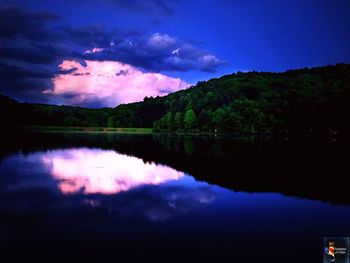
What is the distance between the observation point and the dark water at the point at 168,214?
10648 millimetres

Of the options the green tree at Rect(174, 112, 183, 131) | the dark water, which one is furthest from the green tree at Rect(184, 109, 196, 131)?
the dark water

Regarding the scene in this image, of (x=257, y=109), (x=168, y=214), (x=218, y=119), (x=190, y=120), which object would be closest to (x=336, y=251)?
(x=168, y=214)

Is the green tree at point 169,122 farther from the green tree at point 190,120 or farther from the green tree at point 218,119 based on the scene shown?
the green tree at point 218,119

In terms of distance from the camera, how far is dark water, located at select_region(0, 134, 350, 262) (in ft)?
34.9

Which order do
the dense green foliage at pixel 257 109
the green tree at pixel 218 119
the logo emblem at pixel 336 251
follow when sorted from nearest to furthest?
the logo emblem at pixel 336 251 < the dense green foliage at pixel 257 109 < the green tree at pixel 218 119

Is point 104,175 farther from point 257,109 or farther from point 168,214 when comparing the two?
point 257,109

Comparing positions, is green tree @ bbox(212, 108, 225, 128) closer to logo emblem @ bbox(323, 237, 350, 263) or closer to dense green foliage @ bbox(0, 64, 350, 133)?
dense green foliage @ bbox(0, 64, 350, 133)

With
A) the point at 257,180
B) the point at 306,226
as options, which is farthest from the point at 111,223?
the point at 257,180

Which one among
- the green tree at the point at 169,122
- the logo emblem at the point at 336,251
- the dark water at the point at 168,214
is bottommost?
the dark water at the point at 168,214

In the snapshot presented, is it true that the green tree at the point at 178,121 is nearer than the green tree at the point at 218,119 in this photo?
No

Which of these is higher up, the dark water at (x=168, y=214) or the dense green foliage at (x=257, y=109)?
the dense green foliage at (x=257, y=109)

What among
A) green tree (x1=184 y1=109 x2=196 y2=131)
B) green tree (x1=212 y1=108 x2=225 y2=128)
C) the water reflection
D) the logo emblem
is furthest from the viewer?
green tree (x1=184 y1=109 x2=196 y2=131)

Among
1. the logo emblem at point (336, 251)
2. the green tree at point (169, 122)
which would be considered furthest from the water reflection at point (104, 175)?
the green tree at point (169, 122)

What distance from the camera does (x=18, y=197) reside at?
690 inches
